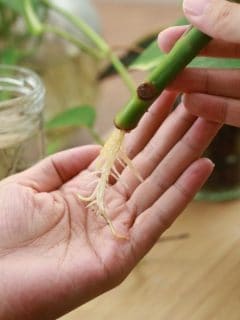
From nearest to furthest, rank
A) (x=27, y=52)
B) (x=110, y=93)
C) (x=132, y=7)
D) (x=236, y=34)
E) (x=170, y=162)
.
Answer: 1. (x=236, y=34)
2. (x=170, y=162)
3. (x=27, y=52)
4. (x=110, y=93)
5. (x=132, y=7)

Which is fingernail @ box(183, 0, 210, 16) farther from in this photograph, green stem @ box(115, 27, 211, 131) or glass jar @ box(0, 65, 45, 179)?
glass jar @ box(0, 65, 45, 179)

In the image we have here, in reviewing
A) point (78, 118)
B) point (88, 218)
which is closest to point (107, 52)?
point (78, 118)

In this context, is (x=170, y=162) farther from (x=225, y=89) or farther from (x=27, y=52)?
(x=27, y=52)

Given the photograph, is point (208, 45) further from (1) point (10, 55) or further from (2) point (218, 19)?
(1) point (10, 55)

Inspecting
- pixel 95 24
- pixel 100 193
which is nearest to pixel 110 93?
pixel 95 24

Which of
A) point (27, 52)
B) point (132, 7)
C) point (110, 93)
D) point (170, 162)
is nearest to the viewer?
point (170, 162)

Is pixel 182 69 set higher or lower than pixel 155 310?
higher
